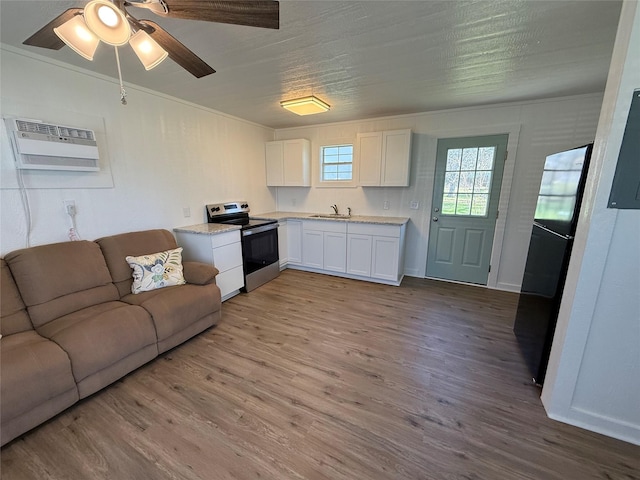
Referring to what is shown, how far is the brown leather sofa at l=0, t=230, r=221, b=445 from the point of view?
1432 millimetres

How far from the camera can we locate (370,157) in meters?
3.76

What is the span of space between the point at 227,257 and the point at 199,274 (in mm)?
608

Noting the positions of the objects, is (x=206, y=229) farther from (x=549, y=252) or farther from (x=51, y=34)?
(x=549, y=252)

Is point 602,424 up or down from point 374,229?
down

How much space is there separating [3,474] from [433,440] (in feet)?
7.40

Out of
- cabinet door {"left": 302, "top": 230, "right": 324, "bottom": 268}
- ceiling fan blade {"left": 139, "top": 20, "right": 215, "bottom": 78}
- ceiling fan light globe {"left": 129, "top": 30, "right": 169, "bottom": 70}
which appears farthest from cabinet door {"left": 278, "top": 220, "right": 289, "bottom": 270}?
ceiling fan light globe {"left": 129, "top": 30, "right": 169, "bottom": 70}

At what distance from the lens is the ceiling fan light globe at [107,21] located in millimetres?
1121

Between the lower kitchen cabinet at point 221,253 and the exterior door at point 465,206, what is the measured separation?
278 centimetres

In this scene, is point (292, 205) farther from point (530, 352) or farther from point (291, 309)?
point (530, 352)

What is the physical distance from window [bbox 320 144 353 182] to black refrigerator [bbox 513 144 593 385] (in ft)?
8.46

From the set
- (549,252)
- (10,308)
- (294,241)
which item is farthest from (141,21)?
(294,241)

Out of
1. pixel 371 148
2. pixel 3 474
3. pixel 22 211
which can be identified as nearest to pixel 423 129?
pixel 371 148

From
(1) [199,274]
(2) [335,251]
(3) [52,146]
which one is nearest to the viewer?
(3) [52,146]

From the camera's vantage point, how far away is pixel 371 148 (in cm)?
373
